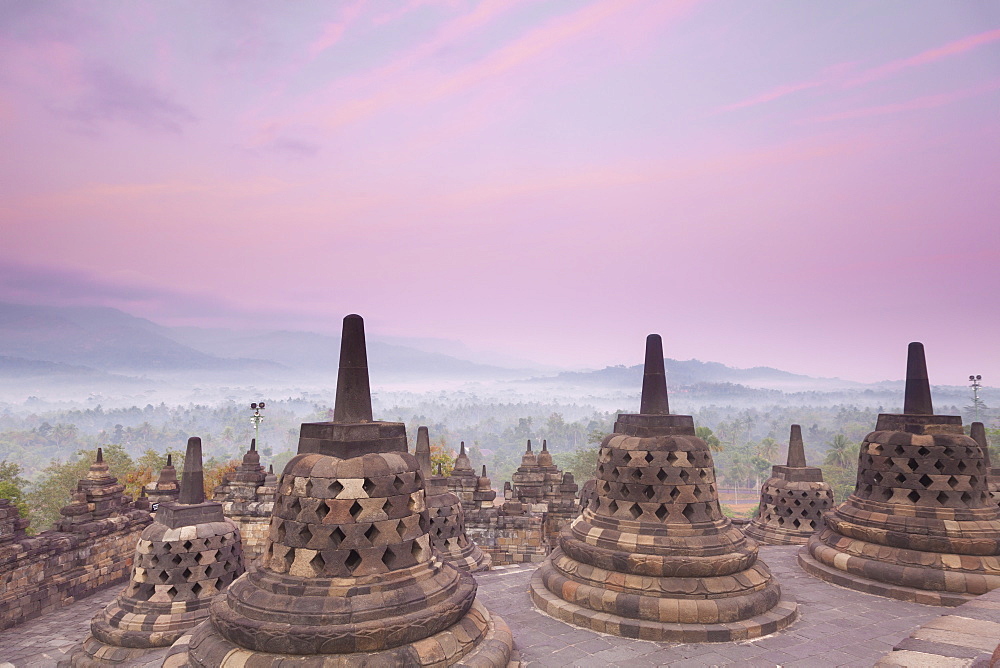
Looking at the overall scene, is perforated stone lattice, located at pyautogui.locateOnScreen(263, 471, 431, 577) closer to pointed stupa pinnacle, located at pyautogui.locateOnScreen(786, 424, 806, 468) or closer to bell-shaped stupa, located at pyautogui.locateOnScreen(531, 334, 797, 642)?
bell-shaped stupa, located at pyautogui.locateOnScreen(531, 334, 797, 642)

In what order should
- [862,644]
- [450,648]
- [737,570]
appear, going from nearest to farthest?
[450,648]
[862,644]
[737,570]

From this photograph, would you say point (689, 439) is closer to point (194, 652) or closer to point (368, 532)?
point (368, 532)

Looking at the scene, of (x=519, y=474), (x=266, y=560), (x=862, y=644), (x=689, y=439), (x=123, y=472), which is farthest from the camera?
(x=123, y=472)

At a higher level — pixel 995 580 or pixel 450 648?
pixel 450 648

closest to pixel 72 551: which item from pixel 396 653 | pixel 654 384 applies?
pixel 396 653

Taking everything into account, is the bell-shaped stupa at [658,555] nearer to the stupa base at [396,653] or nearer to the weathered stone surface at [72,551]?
the stupa base at [396,653]

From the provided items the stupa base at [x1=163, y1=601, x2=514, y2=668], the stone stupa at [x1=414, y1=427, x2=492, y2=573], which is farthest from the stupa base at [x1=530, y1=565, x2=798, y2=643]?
the stone stupa at [x1=414, y1=427, x2=492, y2=573]

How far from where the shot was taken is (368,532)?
5633 millimetres

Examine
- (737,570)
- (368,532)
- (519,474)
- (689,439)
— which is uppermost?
(689,439)

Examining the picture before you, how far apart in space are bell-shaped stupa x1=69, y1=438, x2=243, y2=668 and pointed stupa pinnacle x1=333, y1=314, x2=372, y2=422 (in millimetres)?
6164

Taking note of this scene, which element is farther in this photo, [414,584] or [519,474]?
[519,474]

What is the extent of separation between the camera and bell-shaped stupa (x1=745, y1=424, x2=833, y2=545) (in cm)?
1581

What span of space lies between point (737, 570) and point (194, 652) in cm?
703

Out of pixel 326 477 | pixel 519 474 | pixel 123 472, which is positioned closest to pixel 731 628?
pixel 326 477
